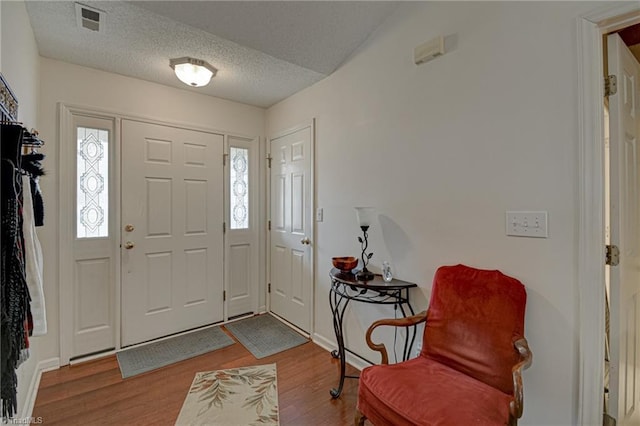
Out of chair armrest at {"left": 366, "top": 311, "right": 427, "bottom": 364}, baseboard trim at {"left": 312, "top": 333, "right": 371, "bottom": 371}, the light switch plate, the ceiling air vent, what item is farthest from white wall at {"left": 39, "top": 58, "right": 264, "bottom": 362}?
the light switch plate

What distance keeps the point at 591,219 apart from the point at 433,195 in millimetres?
776

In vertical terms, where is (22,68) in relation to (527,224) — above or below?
above

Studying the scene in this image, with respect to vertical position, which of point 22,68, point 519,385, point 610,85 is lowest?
point 519,385

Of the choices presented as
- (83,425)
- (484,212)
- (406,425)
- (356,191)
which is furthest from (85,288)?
(484,212)

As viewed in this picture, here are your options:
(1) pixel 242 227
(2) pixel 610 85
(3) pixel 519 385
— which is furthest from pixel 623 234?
(1) pixel 242 227

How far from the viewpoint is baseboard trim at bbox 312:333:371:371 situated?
2.40 m

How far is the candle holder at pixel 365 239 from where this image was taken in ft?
7.01

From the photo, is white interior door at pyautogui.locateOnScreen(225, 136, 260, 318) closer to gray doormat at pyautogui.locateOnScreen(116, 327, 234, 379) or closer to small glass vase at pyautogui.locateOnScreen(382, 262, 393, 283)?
gray doormat at pyautogui.locateOnScreen(116, 327, 234, 379)

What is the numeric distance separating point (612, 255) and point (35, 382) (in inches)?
141

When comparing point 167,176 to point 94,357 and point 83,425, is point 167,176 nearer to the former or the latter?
point 94,357

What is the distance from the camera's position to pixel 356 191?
249 centimetres

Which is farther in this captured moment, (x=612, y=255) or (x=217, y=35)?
(x=217, y=35)

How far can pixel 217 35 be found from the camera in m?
2.13

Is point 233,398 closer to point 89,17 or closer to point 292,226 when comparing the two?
point 292,226
